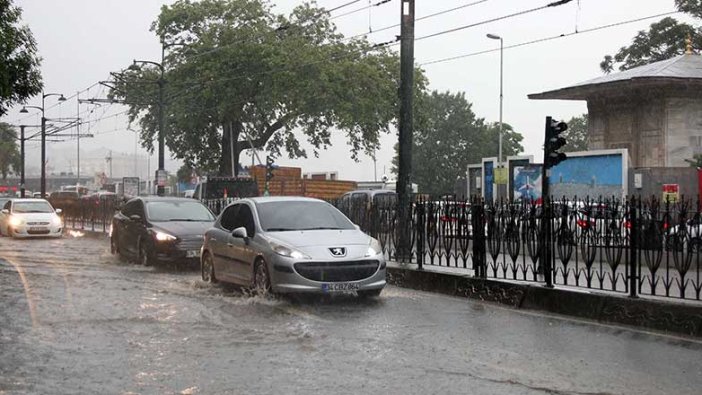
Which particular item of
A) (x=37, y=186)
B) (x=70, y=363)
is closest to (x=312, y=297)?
(x=70, y=363)

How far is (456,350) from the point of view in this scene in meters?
8.38

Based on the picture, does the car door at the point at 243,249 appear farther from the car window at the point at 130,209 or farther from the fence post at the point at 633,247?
the car window at the point at 130,209

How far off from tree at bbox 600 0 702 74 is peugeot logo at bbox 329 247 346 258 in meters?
49.3

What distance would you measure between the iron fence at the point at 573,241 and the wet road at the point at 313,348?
3.31ft

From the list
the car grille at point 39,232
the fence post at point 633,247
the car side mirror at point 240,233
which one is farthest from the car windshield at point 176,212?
the car grille at point 39,232

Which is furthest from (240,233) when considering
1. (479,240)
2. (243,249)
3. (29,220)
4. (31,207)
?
(31,207)

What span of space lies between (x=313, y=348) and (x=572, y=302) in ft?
14.1

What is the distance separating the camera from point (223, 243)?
13.5 meters

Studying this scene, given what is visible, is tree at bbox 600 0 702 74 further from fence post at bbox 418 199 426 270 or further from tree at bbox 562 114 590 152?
fence post at bbox 418 199 426 270

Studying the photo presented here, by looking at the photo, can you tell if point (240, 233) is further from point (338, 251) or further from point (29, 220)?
point (29, 220)

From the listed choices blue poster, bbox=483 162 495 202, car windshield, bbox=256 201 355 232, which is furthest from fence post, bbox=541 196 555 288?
blue poster, bbox=483 162 495 202

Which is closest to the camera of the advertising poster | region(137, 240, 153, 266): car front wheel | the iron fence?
the iron fence

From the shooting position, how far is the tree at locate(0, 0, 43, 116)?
15.7 metres

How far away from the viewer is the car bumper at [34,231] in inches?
1144
